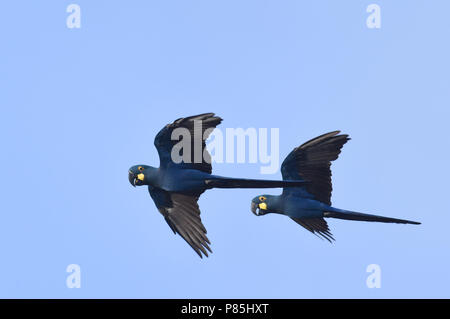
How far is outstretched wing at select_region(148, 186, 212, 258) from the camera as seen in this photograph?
21.2m

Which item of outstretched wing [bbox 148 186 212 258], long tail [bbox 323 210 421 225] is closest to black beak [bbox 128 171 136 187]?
outstretched wing [bbox 148 186 212 258]

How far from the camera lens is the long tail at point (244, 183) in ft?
64.4

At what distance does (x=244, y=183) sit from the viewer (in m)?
19.8

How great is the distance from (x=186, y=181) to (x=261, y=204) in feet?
6.96

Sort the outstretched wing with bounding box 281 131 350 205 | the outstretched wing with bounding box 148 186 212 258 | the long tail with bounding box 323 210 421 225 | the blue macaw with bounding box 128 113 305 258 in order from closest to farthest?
the long tail with bounding box 323 210 421 225
the blue macaw with bounding box 128 113 305 258
the outstretched wing with bounding box 281 131 350 205
the outstretched wing with bounding box 148 186 212 258

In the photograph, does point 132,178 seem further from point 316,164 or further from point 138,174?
point 316,164

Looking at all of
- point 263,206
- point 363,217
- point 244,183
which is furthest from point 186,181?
point 363,217

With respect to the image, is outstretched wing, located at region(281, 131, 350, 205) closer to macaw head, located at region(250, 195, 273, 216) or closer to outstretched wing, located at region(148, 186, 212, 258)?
macaw head, located at region(250, 195, 273, 216)

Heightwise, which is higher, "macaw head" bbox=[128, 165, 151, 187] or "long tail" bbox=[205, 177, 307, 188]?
"macaw head" bbox=[128, 165, 151, 187]

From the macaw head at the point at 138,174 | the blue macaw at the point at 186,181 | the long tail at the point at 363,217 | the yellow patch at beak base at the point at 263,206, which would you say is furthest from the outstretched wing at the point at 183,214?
the long tail at the point at 363,217

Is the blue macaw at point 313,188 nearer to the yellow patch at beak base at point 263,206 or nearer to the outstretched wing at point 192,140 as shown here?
the yellow patch at beak base at point 263,206

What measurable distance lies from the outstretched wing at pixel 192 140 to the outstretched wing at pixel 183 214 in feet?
3.40

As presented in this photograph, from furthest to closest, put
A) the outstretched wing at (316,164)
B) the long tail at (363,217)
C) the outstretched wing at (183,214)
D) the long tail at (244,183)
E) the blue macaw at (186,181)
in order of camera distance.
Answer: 1. the outstretched wing at (183,214)
2. the outstretched wing at (316,164)
3. the blue macaw at (186,181)
4. the long tail at (363,217)
5. the long tail at (244,183)
